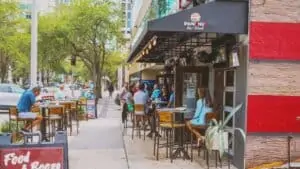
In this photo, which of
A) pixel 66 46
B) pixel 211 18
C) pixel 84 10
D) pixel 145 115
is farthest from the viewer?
pixel 66 46

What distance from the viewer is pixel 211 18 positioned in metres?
9.49

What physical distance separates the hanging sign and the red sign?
3.43 m

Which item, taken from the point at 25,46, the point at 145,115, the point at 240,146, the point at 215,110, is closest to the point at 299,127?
the point at 240,146

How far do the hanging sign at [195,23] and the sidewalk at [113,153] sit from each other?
2941 mm

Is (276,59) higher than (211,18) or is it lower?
lower

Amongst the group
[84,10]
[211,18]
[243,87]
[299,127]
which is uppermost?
[84,10]

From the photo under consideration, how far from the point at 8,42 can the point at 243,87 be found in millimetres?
29349

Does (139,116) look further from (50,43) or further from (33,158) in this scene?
(50,43)

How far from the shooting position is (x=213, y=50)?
12.3 m

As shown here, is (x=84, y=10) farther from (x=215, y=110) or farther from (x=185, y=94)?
(x=215, y=110)

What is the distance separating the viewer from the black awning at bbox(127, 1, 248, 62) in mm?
9266

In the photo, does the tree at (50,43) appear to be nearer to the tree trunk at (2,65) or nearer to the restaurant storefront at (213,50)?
the tree trunk at (2,65)

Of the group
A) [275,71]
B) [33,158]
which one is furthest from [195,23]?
[33,158]

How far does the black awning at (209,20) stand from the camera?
30.4ft
